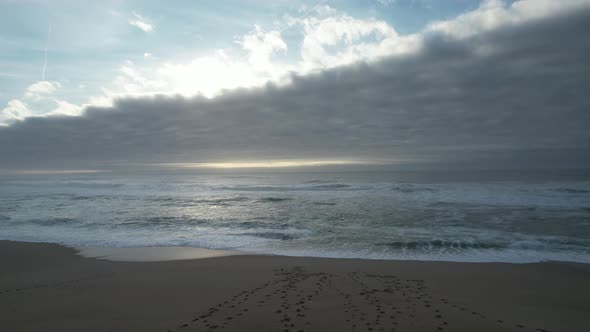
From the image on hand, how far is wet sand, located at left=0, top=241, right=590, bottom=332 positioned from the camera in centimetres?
513

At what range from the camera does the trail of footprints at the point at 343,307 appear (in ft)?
16.1

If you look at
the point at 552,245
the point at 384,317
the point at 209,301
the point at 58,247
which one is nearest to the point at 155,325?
the point at 209,301

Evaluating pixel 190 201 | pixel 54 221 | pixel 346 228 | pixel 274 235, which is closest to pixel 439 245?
pixel 346 228

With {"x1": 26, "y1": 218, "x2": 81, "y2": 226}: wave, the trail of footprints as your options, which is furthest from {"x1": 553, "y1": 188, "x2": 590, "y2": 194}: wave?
{"x1": 26, "y1": 218, "x2": 81, "y2": 226}: wave

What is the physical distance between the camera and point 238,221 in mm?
16500

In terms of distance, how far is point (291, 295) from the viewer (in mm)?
6242

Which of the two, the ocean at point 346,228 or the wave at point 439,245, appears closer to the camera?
the ocean at point 346,228

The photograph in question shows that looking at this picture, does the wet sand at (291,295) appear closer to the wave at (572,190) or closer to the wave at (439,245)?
the wave at (439,245)

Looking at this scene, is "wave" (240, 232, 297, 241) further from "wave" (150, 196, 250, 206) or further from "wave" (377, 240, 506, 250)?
"wave" (150, 196, 250, 206)

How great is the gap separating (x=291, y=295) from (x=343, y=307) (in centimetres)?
125

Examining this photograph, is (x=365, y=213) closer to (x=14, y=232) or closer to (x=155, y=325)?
(x=155, y=325)

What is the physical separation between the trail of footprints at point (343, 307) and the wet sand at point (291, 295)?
22 mm

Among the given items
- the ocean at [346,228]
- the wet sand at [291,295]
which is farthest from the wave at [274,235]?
the wet sand at [291,295]

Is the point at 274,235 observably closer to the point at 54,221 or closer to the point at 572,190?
the point at 54,221
